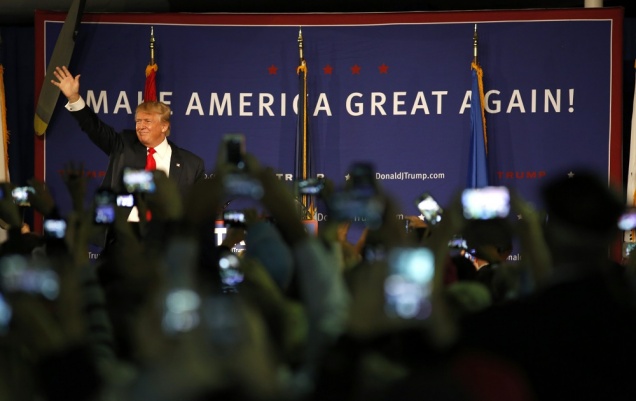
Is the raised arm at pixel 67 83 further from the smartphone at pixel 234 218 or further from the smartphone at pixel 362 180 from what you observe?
the smartphone at pixel 362 180

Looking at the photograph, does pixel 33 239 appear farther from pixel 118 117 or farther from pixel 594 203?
pixel 118 117

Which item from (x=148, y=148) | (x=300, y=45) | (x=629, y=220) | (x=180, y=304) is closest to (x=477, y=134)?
(x=300, y=45)

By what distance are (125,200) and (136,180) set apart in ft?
0.24

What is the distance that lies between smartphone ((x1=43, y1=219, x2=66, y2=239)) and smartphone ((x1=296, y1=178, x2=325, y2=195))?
1.78ft

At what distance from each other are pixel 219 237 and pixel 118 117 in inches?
44.5

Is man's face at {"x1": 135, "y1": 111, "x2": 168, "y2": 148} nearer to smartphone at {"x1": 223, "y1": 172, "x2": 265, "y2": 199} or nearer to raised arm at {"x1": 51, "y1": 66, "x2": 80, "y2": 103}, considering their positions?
raised arm at {"x1": 51, "y1": 66, "x2": 80, "y2": 103}

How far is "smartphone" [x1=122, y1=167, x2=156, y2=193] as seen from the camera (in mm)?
2441

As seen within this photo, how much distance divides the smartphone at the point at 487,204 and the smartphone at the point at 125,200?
816 mm

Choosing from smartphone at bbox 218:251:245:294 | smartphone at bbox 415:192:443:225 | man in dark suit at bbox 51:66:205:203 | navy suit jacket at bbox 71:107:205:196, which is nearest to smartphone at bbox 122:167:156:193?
smartphone at bbox 218:251:245:294

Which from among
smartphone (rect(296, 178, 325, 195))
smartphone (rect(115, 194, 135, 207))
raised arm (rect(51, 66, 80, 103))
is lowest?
smartphone (rect(115, 194, 135, 207))

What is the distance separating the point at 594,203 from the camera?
6.08ft

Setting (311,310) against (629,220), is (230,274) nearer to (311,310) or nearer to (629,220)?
(311,310)

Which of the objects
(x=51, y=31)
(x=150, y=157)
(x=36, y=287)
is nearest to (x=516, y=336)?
(x=36, y=287)

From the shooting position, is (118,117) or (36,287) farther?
(118,117)
